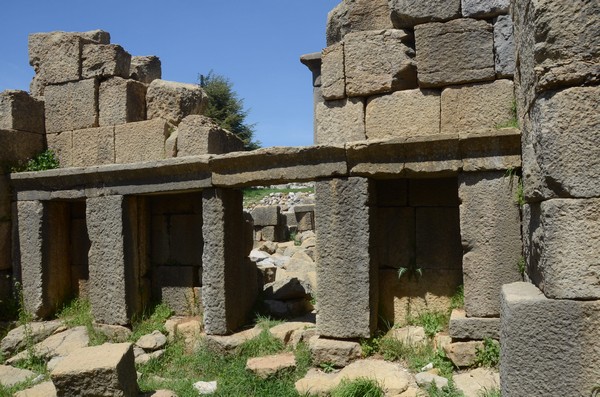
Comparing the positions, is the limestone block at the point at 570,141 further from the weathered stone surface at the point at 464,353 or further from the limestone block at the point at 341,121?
the limestone block at the point at 341,121

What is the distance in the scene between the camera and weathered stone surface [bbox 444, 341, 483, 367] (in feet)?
17.0

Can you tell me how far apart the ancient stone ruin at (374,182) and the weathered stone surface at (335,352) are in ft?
0.40

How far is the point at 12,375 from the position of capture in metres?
6.21

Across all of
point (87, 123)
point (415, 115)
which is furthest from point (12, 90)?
point (415, 115)

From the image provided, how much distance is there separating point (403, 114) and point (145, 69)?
4.33 m

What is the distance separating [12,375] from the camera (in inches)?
245

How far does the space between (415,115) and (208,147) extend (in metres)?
2.63

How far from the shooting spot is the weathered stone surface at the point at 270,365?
18.3 ft

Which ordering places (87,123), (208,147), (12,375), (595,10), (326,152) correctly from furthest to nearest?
(87,123)
(208,147)
(12,375)
(326,152)
(595,10)

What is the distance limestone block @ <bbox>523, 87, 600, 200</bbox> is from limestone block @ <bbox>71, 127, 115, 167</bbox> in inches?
237

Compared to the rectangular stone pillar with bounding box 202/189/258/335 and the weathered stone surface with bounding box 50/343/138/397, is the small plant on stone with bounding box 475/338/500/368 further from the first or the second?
the weathered stone surface with bounding box 50/343/138/397

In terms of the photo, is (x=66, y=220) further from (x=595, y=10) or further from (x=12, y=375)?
(x=595, y=10)

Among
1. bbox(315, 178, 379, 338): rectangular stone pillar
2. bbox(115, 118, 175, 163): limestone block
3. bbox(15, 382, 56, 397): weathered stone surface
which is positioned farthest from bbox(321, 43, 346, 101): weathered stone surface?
bbox(15, 382, 56, 397): weathered stone surface

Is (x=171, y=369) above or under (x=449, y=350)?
under
